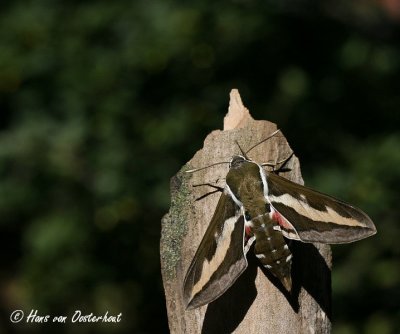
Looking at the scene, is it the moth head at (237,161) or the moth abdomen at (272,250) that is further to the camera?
the moth head at (237,161)

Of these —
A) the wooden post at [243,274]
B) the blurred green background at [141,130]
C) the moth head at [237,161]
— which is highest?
the blurred green background at [141,130]

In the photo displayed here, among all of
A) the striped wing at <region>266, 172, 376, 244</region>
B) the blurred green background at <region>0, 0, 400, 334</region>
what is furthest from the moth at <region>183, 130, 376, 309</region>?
the blurred green background at <region>0, 0, 400, 334</region>

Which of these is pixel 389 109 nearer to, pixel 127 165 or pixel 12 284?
pixel 127 165

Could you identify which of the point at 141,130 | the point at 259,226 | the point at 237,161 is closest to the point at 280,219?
the point at 259,226

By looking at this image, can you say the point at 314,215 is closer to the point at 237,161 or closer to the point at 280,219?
the point at 280,219

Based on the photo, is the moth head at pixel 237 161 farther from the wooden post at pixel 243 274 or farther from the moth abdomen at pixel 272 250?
the moth abdomen at pixel 272 250

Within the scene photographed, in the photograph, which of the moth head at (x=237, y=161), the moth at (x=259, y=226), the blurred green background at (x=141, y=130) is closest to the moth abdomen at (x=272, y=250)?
the moth at (x=259, y=226)

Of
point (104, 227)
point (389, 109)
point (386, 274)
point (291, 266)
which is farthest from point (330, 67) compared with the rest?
point (291, 266)
